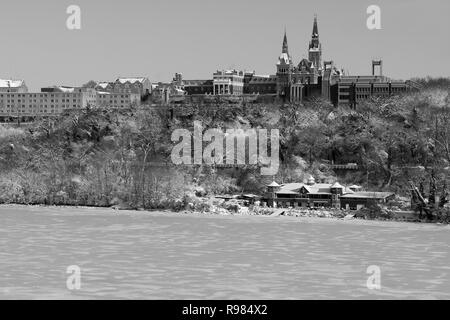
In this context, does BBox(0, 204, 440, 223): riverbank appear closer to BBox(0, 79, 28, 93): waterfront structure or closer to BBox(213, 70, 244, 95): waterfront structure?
BBox(213, 70, 244, 95): waterfront structure

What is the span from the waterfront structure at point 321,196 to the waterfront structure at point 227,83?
70712 millimetres

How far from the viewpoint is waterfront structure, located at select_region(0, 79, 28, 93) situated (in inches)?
5620

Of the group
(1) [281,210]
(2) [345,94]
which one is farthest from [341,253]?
(2) [345,94]

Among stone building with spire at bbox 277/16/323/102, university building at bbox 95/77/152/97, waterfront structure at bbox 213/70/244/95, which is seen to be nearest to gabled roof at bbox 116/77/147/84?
university building at bbox 95/77/152/97

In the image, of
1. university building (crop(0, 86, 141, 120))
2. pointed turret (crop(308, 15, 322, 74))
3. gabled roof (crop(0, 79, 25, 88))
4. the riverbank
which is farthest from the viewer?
gabled roof (crop(0, 79, 25, 88))

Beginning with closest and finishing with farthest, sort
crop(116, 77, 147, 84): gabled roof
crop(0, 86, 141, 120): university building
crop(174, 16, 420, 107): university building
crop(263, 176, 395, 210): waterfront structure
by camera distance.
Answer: crop(263, 176, 395, 210): waterfront structure < crop(174, 16, 420, 107): university building < crop(0, 86, 141, 120): university building < crop(116, 77, 147, 84): gabled roof

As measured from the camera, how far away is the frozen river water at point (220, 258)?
2495 cm

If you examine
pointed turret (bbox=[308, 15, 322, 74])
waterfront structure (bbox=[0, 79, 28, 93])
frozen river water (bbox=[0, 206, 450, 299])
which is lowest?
frozen river water (bbox=[0, 206, 450, 299])

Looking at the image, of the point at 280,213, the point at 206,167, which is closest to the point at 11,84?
the point at 206,167

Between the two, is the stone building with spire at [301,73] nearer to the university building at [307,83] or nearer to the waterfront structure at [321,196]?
the university building at [307,83]

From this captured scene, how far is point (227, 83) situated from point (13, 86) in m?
42.6

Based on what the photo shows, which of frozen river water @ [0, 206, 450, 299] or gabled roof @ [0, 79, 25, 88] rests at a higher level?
gabled roof @ [0, 79, 25, 88]

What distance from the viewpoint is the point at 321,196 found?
5725 cm

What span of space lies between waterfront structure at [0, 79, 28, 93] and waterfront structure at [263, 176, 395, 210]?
94654mm
